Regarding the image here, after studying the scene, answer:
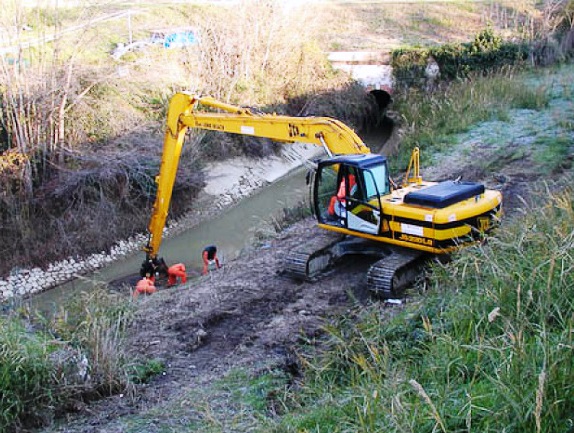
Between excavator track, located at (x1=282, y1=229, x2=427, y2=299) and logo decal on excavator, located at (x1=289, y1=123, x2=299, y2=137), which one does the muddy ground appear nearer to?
excavator track, located at (x1=282, y1=229, x2=427, y2=299)

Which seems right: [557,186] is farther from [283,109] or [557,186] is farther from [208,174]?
[283,109]

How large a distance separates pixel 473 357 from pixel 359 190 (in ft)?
15.3

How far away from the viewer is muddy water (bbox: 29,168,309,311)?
45.6 feet

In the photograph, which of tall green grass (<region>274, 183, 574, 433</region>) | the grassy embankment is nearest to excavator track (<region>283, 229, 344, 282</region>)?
the grassy embankment

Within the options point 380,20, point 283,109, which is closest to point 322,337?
point 283,109

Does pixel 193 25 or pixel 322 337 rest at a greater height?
pixel 193 25

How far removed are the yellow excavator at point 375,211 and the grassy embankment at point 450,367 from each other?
2.99 feet

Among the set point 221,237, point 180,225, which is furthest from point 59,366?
point 180,225

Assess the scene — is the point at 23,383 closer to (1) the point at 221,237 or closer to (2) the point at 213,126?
(2) the point at 213,126

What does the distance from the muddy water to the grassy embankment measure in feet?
23.4

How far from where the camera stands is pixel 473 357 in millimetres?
4852

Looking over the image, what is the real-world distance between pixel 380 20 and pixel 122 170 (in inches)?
726

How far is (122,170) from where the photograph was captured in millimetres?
15734

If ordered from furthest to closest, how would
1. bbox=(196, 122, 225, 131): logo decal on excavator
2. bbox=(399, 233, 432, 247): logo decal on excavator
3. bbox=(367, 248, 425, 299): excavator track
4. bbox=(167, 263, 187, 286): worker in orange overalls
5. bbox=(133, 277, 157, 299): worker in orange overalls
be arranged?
1. bbox=(167, 263, 187, 286): worker in orange overalls
2. bbox=(133, 277, 157, 299): worker in orange overalls
3. bbox=(196, 122, 225, 131): logo decal on excavator
4. bbox=(399, 233, 432, 247): logo decal on excavator
5. bbox=(367, 248, 425, 299): excavator track
